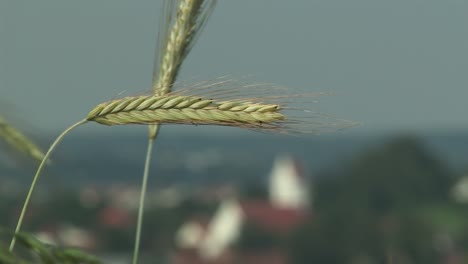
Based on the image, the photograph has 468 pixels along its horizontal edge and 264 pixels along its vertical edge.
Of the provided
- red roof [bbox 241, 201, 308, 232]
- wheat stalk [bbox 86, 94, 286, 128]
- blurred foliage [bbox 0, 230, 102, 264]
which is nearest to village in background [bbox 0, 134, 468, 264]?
red roof [bbox 241, 201, 308, 232]

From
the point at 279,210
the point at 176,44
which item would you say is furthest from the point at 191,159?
the point at 176,44

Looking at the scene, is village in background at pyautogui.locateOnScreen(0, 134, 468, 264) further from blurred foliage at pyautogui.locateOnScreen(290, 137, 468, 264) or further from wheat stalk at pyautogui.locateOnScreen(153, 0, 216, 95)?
wheat stalk at pyautogui.locateOnScreen(153, 0, 216, 95)

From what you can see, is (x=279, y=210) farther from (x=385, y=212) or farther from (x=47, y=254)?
(x=47, y=254)

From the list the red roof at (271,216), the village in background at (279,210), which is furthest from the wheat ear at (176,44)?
the red roof at (271,216)

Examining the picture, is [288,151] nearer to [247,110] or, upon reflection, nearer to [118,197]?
[118,197]

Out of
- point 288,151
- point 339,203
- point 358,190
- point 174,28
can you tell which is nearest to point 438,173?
point 358,190

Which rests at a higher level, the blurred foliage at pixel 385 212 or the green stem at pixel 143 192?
the blurred foliage at pixel 385 212

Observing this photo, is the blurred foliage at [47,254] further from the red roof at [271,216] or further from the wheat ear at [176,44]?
the red roof at [271,216]
